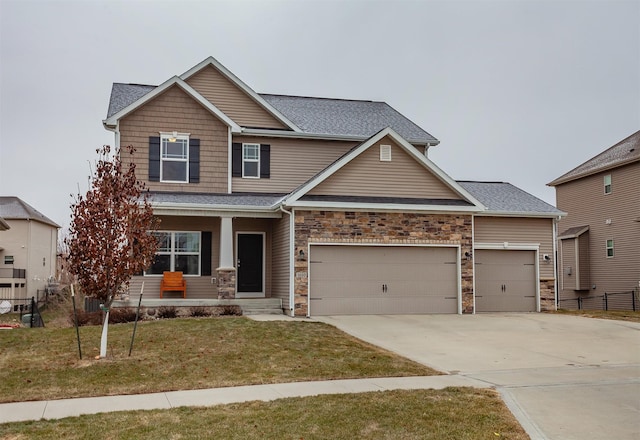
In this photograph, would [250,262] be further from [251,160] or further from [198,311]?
[251,160]

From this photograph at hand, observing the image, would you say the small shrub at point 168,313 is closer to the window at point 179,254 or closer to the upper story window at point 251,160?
the window at point 179,254

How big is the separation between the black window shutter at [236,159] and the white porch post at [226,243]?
101 inches

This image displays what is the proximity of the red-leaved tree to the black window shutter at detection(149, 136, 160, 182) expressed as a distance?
27.5ft

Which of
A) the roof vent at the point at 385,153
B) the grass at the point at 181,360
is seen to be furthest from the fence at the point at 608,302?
the grass at the point at 181,360

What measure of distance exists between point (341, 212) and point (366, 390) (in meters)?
9.84

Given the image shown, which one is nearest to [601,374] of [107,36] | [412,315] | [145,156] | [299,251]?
[412,315]

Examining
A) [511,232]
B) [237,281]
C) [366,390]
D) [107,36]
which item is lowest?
[366,390]

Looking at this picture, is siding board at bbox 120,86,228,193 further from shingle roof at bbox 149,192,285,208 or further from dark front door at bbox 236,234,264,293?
dark front door at bbox 236,234,264,293

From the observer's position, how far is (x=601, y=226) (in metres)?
29.7

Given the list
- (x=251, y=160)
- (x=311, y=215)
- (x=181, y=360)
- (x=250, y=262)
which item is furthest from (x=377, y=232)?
(x=181, y=360)

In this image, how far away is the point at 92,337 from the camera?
13.8 m

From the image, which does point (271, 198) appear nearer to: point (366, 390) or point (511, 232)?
point (511, 232)

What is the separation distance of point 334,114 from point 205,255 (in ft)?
26.2

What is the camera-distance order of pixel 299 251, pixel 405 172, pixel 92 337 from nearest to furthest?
1. pixel 92 337
2. pixel 299 251
3. pixel 405 172
